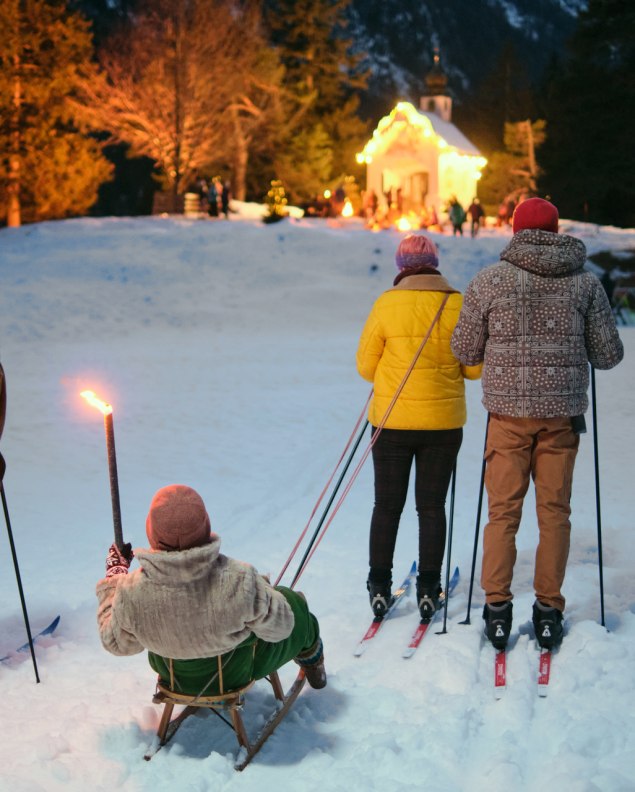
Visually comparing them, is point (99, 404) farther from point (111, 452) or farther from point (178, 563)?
point (178, 563)

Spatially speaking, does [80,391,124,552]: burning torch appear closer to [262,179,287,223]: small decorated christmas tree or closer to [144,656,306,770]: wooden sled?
[144,656,306,770]: wooden sled

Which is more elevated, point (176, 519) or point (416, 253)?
point (416, 253)

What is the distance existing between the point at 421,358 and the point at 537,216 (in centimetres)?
93

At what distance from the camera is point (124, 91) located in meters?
35.3

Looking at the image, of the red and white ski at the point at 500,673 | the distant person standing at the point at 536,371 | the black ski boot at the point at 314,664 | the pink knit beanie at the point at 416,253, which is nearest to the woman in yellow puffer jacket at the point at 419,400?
the pink knit beanie at the point at 416,253

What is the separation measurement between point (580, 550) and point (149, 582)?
3.98m

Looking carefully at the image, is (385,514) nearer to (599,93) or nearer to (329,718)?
(329,718)

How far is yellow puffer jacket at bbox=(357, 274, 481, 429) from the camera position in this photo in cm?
480

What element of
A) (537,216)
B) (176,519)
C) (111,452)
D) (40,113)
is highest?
(40,113)

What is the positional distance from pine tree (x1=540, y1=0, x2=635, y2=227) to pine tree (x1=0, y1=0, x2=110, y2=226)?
16439 mm

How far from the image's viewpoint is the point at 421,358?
483 cm

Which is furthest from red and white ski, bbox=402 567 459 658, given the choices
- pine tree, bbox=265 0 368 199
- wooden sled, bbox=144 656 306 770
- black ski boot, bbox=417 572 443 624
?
pine tree, bbox=265 0 368 199

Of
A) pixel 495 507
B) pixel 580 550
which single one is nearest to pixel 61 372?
pixel 580 550

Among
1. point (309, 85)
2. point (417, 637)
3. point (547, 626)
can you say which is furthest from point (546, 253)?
point (309, 85)
